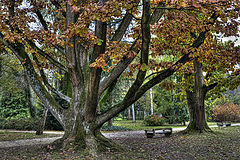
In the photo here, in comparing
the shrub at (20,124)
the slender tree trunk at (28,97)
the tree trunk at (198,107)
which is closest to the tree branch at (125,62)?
the tree trunk at (198,107)

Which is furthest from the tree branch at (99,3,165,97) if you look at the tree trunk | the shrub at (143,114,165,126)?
the shrub at (143,114,165,126)

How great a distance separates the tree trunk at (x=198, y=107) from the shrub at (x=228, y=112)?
60.4 feet

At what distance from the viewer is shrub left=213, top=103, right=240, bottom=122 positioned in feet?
92.5

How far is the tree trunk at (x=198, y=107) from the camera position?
12.0 metres

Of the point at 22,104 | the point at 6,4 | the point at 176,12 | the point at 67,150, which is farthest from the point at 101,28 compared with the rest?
the point at 22,104

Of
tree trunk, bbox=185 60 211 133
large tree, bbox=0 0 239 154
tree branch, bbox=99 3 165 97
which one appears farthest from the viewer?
tree trunk, bbox=185 60 211 133

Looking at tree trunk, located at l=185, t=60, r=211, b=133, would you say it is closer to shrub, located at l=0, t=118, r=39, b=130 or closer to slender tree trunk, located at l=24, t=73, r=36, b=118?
shrub, located at l=0, t=118, r=39, b=130

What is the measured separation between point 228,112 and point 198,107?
19.3 meters

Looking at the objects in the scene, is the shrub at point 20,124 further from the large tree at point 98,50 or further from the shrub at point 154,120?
the shrub at point 154,120

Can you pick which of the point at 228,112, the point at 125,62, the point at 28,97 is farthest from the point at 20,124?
the point at 228,112

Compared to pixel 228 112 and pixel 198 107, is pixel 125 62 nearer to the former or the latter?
pixel 198 107

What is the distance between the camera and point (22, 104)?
75.4 feet

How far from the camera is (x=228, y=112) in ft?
93.1

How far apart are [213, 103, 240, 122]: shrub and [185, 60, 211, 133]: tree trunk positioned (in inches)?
724
